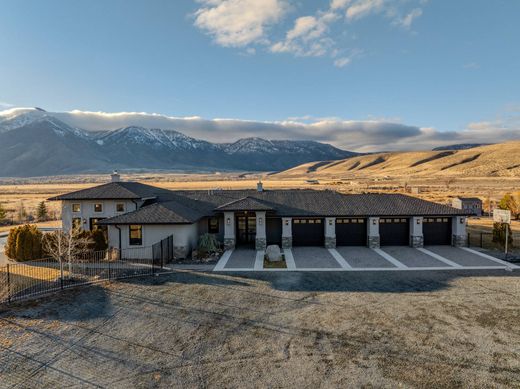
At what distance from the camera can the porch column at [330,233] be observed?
87.9 feet

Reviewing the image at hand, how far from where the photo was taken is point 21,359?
1080 cm

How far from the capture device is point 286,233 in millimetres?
27094

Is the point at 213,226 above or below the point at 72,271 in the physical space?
above

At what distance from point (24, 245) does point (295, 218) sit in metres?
21.0

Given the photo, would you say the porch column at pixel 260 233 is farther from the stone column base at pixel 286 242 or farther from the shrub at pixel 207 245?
the shrub at pixel 207 245

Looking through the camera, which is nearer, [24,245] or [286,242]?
[24,245]

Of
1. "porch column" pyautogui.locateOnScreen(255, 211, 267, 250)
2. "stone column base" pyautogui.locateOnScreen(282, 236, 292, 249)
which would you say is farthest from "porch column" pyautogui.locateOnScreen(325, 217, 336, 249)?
"porch column" pyautogui.locateOnScreen(255, 211, 267, 250)

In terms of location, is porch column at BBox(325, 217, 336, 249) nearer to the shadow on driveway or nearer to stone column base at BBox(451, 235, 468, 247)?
the shadow on driveway

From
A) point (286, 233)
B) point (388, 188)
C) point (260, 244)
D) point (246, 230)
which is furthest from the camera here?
point (388, 188)

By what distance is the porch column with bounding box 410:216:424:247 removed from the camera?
86.9 ft

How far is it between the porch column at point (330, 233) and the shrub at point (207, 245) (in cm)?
932

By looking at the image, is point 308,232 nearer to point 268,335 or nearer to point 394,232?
point 394,232

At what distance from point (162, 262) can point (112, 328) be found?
8.50 meters

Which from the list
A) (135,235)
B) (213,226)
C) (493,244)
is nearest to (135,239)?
(135,235)
